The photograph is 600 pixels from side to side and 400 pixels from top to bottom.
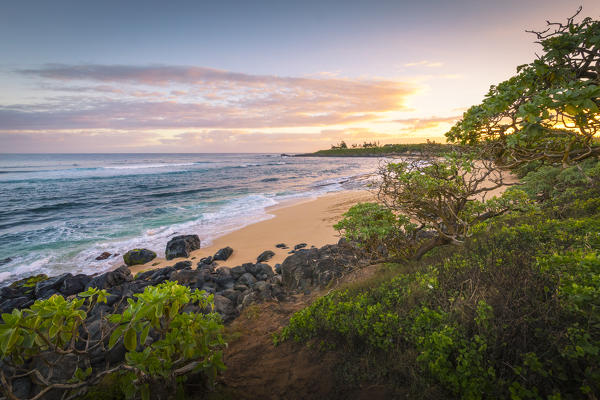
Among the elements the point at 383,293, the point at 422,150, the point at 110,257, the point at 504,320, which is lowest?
the point at 110,257

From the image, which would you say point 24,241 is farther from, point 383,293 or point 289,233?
point 383,293

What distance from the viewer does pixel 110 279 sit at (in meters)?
9.48

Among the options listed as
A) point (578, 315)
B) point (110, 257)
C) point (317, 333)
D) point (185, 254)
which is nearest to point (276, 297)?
point (317, 333)

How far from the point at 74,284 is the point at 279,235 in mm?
8381

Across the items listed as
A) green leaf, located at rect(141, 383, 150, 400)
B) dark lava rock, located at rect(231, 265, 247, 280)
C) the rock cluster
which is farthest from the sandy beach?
green leaf, located at rect(141, 383, 150, 400)

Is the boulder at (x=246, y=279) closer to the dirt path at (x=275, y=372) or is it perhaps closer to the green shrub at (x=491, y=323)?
the dirt path at (x=275, y=372)

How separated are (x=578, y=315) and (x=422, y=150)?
4.01 meters

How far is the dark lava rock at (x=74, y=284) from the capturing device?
30.0 feet

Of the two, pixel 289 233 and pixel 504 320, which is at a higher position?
pixel 504 320

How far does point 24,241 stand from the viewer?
14641mm

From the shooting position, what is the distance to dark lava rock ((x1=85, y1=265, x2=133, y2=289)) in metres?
9.31

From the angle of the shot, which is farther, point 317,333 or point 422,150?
point 422,150

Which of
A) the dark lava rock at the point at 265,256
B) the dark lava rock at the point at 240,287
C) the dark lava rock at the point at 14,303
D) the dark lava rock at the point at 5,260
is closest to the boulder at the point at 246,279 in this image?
the dark lava rock at the point at 240,287

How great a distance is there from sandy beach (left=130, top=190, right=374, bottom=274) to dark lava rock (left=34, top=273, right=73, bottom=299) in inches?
90.2
